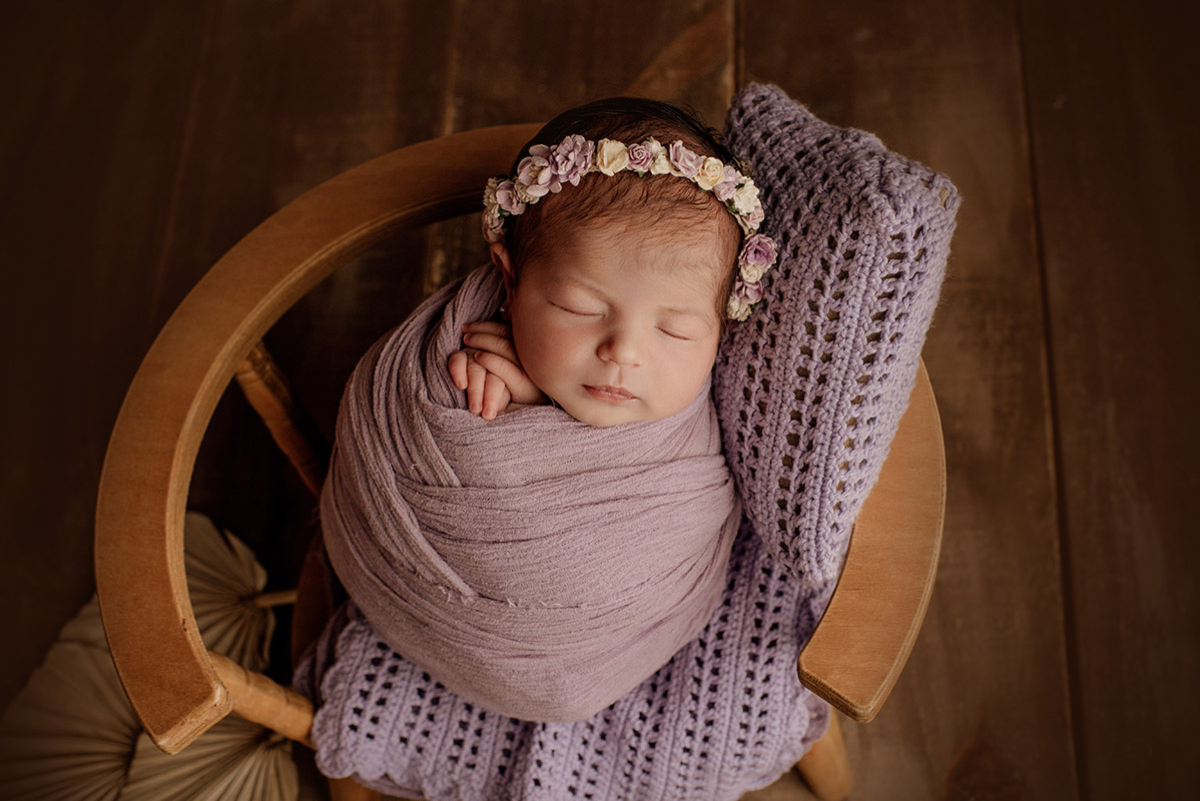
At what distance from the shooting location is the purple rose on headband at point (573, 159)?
81 centimetres

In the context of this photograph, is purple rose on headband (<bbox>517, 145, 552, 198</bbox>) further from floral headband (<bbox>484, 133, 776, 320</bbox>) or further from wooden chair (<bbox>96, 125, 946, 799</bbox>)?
wooden chair (<bbox>96, 125, 946, 799</bbox>)

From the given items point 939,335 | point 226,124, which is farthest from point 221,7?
point 939,335

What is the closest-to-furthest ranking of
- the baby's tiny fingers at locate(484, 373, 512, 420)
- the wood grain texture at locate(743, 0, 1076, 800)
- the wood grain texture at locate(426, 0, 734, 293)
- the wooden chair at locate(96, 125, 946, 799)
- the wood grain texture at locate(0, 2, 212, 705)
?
1. the wooden chair at locate(96, 125, 946, 799)
2. the baby's tiny fingers at locate(484, 373, 512, 420)
3. the wood grain texture at locate(743, 0, 1076, 800)
4. the wood grain texture at locate(0, 2, 212, 705)
5. the wood grain texture at locate(426, 0, 734, 293)

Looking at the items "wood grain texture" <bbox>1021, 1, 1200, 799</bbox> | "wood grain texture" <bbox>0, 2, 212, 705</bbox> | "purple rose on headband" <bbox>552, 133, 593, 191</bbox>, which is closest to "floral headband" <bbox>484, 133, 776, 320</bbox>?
"purple rose on headband" <bbox>552, 133, 593, 191</bbox>

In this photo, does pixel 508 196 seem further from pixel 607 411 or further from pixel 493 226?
pixel 607 411

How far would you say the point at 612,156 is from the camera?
31.8 inches

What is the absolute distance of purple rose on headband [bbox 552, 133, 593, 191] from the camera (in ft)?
2.67

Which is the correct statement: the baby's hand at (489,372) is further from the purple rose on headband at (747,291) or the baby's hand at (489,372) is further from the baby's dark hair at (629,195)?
the purple rose on headband at (747,291)

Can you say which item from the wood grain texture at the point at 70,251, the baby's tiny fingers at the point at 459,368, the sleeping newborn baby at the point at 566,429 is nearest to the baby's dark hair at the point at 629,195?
the sleeping newborn baby at the point at 566,429

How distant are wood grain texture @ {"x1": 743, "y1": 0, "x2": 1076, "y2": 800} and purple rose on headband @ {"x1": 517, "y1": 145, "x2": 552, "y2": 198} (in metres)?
0.93

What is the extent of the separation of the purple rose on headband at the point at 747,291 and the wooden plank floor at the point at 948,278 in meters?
0.75

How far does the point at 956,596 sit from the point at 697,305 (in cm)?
87

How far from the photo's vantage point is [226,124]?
168 cm

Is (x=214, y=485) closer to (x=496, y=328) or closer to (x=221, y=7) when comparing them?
(x=496, y=328)
